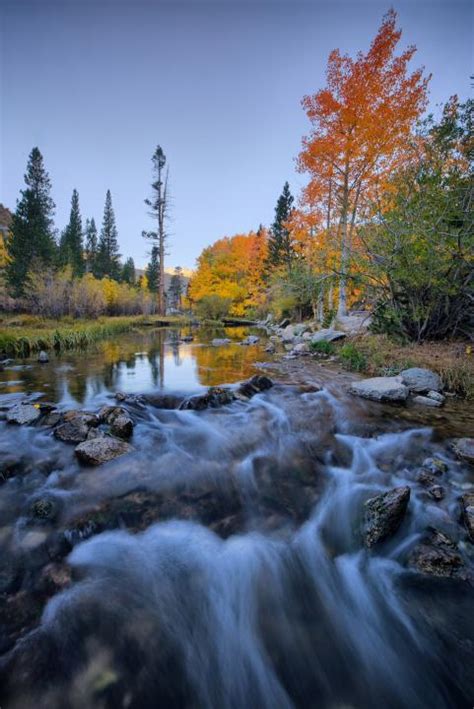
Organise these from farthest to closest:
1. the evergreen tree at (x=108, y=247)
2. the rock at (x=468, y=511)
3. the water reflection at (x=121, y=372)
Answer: the evergreen tree at (x=108, y=247) < the water reflection at (x=121, y=372) < the rock at (x=468, y=511)

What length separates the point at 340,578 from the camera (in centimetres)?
254

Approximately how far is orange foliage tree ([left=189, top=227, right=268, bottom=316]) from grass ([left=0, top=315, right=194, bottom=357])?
46.8 feet

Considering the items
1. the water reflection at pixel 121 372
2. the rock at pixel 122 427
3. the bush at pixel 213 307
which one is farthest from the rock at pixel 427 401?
the bush at pixel 213 307

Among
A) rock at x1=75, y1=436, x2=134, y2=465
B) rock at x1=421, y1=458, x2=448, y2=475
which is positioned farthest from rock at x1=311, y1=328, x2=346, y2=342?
rock at x1=75, y1=436, x2=134, y2=465

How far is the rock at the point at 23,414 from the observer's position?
4.66 metres

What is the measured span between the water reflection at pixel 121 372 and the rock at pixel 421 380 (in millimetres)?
4033

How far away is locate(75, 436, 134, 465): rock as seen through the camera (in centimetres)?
370

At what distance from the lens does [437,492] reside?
326 cm

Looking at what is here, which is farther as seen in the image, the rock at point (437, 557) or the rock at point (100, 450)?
the rock at point (100, 450)

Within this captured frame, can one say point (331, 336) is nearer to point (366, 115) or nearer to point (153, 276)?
point (366, 115)

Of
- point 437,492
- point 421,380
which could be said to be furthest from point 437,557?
point 421,380

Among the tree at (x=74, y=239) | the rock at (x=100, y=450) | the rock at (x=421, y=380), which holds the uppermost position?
the tree at (x=74, y=239)

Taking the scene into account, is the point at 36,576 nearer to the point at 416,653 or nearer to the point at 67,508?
the point at 67,508

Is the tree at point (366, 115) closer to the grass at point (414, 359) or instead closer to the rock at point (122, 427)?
the grass at point (414, 359)
